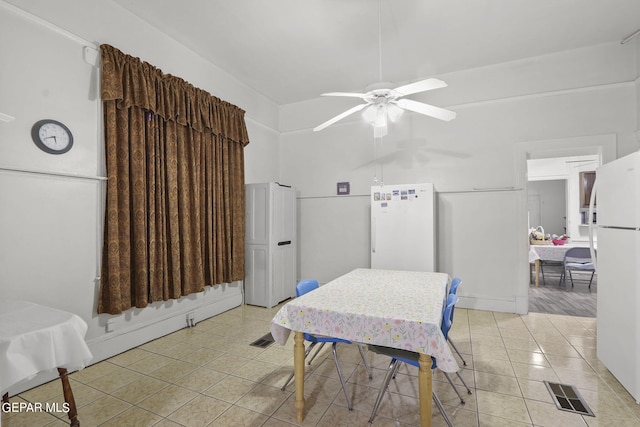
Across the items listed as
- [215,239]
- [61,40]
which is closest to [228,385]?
[215,239]

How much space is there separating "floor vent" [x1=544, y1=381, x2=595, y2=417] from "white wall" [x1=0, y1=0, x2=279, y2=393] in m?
3.62

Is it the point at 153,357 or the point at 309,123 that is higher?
the point at 309,123

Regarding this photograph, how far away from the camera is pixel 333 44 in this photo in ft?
12.2

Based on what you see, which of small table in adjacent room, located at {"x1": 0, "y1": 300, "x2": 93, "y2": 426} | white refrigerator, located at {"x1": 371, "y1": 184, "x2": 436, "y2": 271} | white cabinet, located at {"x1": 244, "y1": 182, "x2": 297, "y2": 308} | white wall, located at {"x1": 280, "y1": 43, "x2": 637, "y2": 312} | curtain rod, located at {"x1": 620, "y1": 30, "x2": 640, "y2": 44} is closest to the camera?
small table in adjacent room, located at {"x1": 0, "y1": 300, "x2": 93, "y2": 426}

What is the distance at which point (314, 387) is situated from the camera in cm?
240

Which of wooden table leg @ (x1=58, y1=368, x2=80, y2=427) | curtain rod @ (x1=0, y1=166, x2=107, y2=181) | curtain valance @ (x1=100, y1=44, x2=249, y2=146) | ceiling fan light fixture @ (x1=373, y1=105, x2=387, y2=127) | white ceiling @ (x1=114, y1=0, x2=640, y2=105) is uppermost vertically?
white ceiling @ (x1=114, y1=0, x2=640, y2=105)

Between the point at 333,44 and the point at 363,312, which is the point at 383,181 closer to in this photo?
the point at 333,44

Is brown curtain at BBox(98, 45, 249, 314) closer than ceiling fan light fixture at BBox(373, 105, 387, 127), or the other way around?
ceiling fan light fixture at BBox(373, 105, 387, 127)

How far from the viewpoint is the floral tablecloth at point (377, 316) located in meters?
1.66

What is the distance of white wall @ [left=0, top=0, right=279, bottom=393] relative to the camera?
230cm

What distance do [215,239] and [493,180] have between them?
379 cm

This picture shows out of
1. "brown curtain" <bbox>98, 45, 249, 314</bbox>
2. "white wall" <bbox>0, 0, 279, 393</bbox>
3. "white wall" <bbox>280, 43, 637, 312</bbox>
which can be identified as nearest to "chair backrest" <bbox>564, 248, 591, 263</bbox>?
"white wall" <bbox>280, 43, 637, 312</bbox>

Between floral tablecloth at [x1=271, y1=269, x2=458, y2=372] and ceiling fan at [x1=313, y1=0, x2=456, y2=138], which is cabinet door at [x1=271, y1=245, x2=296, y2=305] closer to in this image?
floral tablecloth at [x1=271, y1=269, x2=458, y2=372]

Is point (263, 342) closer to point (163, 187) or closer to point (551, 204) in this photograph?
point (163, 187)
